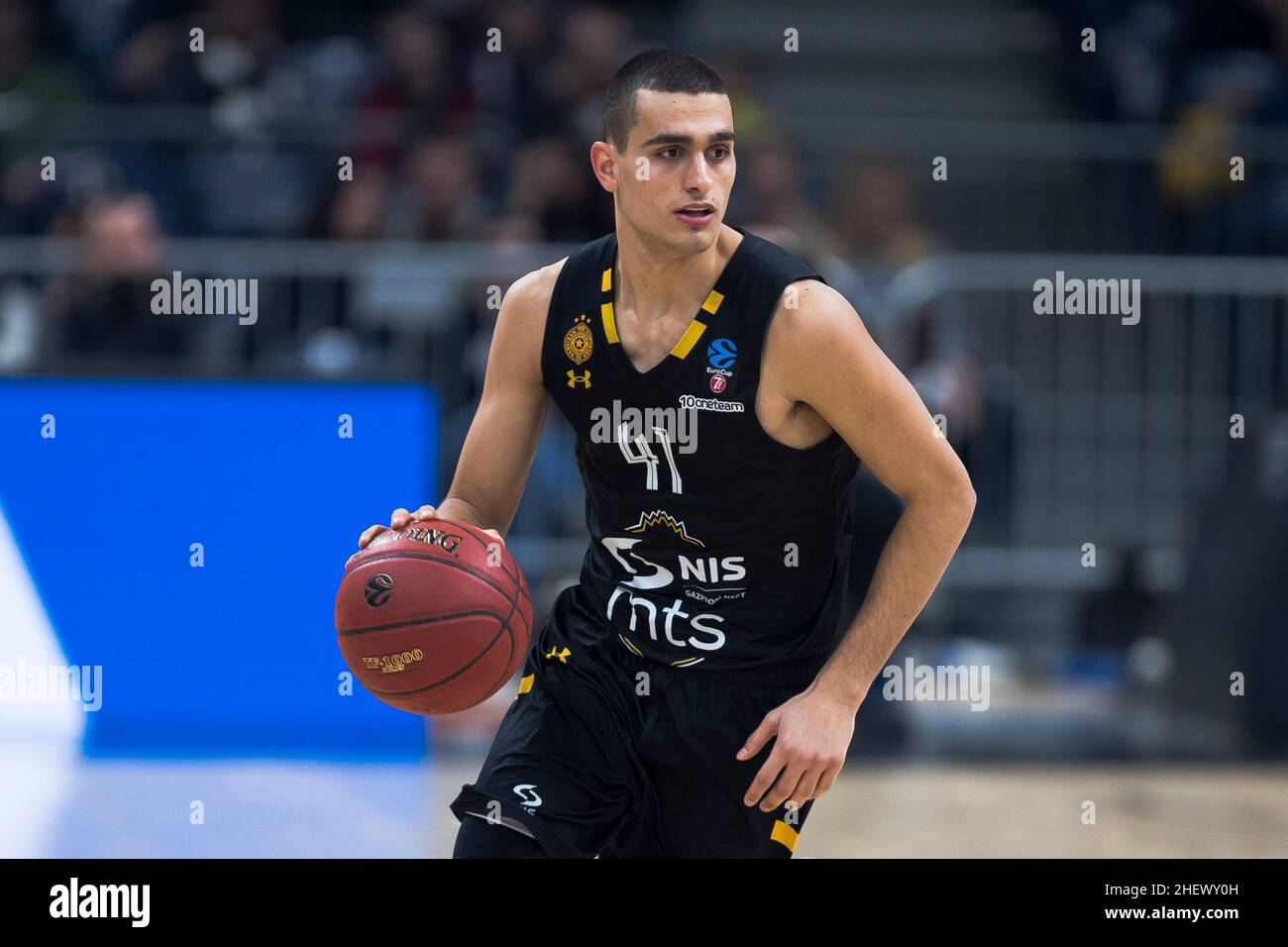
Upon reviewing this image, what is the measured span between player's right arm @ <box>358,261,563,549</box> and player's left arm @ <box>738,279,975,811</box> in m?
0.62

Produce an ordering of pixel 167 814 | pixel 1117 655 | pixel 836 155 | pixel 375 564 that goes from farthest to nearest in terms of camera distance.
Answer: pixel 836 155, pixel 1117 655, pixel 167 814, pixel 375 564

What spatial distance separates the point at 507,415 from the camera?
4.28 metres

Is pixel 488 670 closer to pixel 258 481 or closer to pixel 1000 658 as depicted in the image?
pixel 258 481

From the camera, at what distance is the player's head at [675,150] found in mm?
3947

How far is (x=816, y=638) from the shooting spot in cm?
Result: 414

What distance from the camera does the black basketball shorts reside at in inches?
158

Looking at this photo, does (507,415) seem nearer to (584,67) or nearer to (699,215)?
(699,215)

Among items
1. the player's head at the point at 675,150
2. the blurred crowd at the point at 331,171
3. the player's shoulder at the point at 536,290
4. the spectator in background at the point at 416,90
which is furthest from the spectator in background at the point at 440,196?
the player's head at the point at 675,150

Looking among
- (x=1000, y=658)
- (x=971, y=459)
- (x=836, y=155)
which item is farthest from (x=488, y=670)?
(x=836, y=155)

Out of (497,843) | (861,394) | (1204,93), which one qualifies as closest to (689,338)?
(861,394)

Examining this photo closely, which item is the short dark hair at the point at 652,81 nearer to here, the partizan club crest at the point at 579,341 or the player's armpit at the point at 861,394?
the partizan club crest at the point at 579,341
